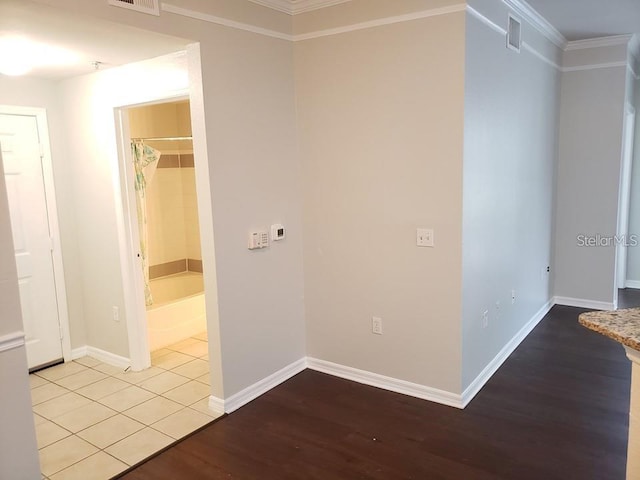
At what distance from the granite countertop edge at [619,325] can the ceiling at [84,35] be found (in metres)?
2.45

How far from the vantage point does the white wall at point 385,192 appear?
2.96 m

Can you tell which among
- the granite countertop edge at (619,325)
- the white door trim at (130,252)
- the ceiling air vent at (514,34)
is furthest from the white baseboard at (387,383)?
the ceiling air vent at (514,34)

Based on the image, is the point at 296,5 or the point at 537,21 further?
the point at 537,21

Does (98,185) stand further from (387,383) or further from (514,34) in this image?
(514,34)

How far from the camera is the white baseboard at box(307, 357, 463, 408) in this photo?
316cm

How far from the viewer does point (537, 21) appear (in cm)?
402

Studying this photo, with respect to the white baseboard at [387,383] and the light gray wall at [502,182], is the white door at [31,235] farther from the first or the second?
the light gray wall at [502,182]

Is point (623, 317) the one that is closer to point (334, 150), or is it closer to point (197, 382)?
point (334, 150)

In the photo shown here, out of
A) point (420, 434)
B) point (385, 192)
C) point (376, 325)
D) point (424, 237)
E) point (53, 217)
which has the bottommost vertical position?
point (420, 434)

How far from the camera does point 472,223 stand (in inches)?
122

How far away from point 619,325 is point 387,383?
2.14 metres

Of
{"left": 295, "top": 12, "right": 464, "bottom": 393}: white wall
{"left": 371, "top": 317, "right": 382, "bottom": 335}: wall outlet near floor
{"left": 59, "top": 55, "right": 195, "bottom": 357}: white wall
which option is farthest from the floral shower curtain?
{"left": 371, "top": 317, "right": 382, "bottom": 335}: wall outlet near floor

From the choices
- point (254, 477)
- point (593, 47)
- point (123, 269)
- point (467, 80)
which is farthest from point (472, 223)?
point (593, 47)

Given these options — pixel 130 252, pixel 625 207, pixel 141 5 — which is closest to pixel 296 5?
pixel 141 5
